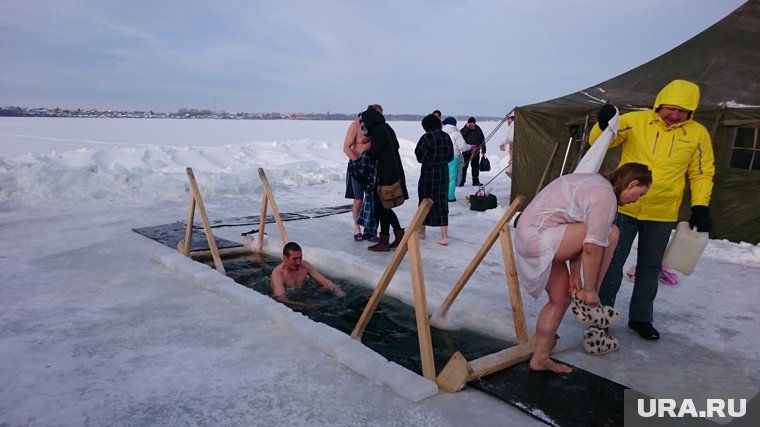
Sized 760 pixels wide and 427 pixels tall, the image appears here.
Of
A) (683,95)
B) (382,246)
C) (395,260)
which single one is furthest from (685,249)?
(382,246)

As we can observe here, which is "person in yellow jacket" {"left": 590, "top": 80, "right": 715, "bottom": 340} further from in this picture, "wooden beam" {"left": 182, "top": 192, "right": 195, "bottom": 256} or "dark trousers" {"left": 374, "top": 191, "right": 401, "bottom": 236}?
"wooden beam" {"left": 182, "top": 192, "right": 195, "bottom": 256}

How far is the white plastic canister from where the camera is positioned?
3.52m

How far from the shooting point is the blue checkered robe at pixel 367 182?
625 cm

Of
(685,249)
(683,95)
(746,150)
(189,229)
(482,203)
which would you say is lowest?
(482,203)

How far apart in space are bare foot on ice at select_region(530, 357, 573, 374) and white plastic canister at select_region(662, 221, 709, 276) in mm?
1309

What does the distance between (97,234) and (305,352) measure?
5.29 meters

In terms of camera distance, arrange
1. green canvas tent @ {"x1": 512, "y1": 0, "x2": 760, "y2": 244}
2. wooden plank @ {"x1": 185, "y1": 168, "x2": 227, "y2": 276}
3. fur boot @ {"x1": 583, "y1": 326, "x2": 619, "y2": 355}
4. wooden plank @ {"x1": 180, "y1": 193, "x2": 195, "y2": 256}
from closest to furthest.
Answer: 1. fur boot @ {"x1": 583, "y1": 326, "x2": 619, "y2": 355}
2. wooden plank @ {"x1": 185, "y1": 168, "x2": 227, "y2": 276}
3. wooden plank @ {"x1": 180, "y1": 193, "x2": 195, "y2": 256}
4. green canvas tent @ {"x1": 512, "y1": 0, "x2": 760, "y2": 244}

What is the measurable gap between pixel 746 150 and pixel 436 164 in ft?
13.8

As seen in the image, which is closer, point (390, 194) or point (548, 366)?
point (548, 366)

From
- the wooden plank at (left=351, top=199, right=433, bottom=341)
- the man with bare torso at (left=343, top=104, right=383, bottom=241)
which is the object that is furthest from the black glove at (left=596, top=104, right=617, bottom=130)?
the man with bare torso at (left=343, top=104, right=383, bottom=241)

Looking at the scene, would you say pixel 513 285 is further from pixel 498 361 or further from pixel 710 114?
pixel 710 114

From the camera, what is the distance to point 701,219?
3.36m

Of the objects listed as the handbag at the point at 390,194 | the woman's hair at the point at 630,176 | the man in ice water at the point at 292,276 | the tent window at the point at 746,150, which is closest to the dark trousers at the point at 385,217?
the handbag at the point at 390,194

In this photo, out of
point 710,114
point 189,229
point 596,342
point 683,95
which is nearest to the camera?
point 683,95
